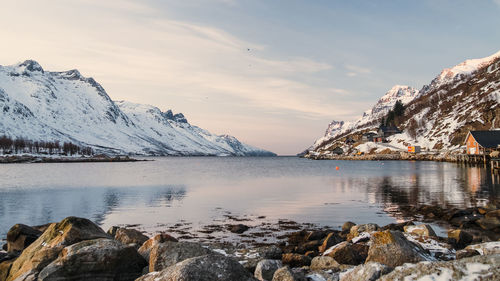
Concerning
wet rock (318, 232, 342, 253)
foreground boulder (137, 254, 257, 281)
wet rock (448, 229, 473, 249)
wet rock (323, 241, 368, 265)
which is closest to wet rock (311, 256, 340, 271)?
wet rock (323, 241, 368, 265)

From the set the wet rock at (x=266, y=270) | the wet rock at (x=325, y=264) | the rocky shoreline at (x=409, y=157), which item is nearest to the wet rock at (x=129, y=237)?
the wet rock at (x=266, y=270)

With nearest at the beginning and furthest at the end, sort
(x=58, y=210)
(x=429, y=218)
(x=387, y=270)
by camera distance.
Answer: (x=387, y=270) < (x=429, y=218) < (x=58, y=210)

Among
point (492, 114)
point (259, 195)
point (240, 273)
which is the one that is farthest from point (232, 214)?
point (492, 114)

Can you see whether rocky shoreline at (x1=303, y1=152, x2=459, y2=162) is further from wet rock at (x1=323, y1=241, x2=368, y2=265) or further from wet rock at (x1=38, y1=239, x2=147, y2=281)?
wet rock at (x1=38, y1=239, x2=147, y2=281)

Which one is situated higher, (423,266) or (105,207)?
(423,266)

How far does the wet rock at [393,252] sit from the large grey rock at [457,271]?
190 inches

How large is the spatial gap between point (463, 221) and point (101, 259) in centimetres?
2390

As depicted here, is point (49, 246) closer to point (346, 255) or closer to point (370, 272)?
point (346, 255)

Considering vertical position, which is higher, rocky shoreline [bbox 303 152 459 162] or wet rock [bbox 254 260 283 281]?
rocky shoreline [bbox 303 152 459 162]

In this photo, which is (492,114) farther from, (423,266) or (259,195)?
(423,266)

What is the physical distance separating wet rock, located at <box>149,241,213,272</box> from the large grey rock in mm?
6662

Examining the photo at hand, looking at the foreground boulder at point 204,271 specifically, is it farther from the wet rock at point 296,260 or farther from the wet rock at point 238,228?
the wet rock at point 238,228

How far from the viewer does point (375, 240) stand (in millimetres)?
12336

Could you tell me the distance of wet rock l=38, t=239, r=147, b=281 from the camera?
420 inches
